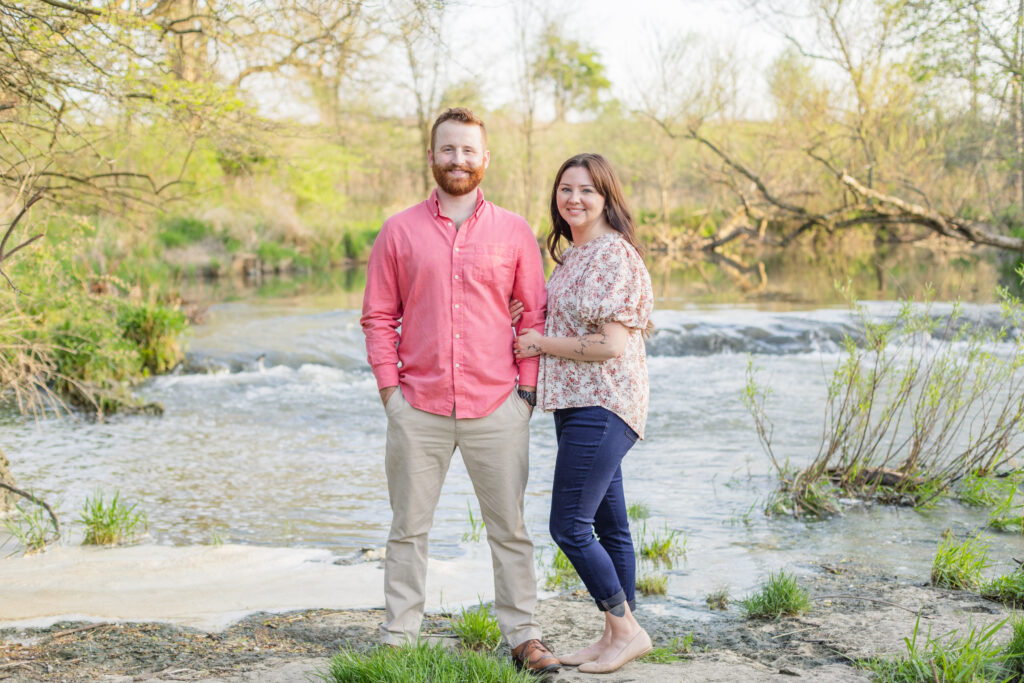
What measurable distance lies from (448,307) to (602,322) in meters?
0.59

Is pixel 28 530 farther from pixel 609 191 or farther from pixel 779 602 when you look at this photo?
pixel 779 602

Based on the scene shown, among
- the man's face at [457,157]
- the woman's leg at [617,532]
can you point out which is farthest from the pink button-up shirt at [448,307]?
the woman's leg at [617,532]

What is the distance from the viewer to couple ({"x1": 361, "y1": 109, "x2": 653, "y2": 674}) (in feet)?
11.1

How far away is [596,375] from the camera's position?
3408mm

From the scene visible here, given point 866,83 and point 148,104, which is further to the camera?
point 866,83

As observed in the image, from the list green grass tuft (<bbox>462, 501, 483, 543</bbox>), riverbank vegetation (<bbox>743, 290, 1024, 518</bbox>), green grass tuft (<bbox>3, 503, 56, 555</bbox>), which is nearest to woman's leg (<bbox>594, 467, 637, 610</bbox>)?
green grass tuft (<bbox>462, 501, 483, 543</bbox>)

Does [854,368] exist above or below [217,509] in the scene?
above

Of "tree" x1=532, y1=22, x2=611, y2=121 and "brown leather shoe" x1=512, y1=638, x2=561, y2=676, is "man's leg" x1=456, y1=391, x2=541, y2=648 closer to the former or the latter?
"brown leather shoe" x1=512, y1=638, x2=561, y2=676

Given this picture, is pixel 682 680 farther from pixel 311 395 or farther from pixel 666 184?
pixel 666 184

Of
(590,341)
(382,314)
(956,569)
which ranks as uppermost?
(382,314)

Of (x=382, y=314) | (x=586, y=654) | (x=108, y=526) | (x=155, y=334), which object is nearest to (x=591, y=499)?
(x=586, y=654)

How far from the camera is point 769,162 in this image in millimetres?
25766

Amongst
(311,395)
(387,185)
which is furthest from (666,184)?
(311,395)

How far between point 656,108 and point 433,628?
2773cm
